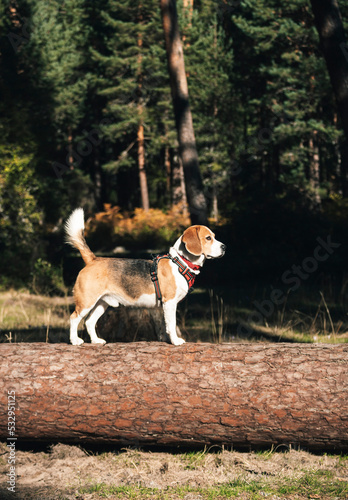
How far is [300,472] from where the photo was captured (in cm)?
423

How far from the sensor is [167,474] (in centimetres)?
428

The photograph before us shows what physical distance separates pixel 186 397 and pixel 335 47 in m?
5.75

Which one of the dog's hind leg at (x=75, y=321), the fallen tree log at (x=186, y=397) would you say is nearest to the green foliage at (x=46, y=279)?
the dog's hind leg at (x=75, y=321)

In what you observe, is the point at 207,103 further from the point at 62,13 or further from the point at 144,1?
the point at 62,13

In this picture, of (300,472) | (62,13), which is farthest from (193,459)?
(62,13)

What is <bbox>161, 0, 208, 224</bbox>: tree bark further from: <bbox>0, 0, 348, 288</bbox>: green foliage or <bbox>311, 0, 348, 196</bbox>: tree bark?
<bbox>311, 0, 348, 196</bbox>: tree bark

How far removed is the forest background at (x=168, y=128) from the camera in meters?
13.7

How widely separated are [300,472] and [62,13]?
38212 millimetres

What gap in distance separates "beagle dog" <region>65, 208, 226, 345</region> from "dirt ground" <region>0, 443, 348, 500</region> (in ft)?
3.50

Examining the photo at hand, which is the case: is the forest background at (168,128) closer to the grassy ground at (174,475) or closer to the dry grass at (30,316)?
the dry grass at (30,316)

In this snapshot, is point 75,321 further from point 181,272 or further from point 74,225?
point 181,272

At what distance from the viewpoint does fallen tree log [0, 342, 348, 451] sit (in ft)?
14.0

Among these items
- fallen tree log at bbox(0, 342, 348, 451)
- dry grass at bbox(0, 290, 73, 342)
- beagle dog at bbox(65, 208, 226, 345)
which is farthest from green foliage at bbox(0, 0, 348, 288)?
fallen tree log at bbox(0, 342, 348, 451)

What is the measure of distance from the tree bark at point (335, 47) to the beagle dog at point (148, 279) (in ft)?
13.1
